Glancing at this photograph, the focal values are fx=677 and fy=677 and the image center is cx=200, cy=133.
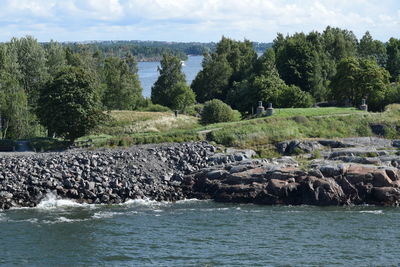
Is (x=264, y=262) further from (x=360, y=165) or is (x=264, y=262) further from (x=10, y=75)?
(x=10, y=75)

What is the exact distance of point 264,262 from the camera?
1323 inches

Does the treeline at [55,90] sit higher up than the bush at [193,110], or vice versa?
the treeline at [55,90]

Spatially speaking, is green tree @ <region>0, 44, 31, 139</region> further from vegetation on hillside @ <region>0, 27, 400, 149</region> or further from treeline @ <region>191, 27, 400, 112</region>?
treeline @ <region>191, 27, 400, 112</region>

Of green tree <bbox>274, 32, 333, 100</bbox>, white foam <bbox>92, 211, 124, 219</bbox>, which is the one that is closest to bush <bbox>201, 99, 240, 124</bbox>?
green tree <bbox>274, 32, 333, 100</bbox>

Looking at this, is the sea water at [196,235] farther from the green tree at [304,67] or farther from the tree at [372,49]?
the tree at [372,49]

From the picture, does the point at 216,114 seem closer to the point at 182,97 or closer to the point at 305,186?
the point at 305,186

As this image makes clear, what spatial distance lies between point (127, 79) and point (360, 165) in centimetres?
4662

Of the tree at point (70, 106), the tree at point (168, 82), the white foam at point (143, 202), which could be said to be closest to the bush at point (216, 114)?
the tree at point (70, 106)

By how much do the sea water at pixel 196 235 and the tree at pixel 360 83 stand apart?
1134 inches

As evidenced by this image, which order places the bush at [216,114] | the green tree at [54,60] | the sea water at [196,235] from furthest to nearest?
the green tree at [54,60] < the bush at [216,114] < the sea water at [196,235]

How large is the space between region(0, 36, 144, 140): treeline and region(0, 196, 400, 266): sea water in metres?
12.0

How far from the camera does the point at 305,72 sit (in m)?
84.8

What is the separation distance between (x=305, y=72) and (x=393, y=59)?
18.7 metres

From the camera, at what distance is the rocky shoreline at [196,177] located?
45188 millimetres
